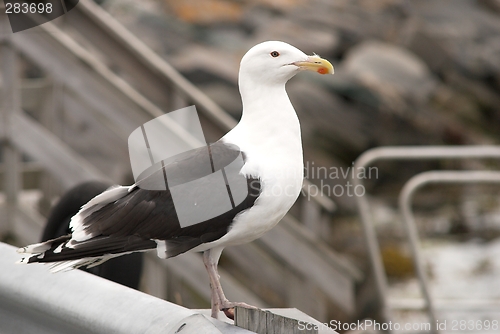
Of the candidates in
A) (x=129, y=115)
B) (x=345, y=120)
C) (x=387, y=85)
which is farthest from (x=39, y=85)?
(x=387, y=85)

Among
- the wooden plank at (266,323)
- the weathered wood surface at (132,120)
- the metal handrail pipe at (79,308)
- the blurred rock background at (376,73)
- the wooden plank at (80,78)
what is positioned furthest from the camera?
the blurred rock background at (376,73)

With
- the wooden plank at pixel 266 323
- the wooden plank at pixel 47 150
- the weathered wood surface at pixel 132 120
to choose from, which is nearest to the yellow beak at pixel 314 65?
the wooden plank at pixel 266 323

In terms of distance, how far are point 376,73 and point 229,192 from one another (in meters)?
8.64

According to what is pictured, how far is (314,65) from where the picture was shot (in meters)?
1.92

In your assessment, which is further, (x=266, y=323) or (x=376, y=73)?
(x=376, y=73)

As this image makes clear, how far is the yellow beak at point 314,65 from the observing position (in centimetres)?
191

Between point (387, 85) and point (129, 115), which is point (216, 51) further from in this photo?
point (129, 115)

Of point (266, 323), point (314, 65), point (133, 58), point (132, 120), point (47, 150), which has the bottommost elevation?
point (266, 323)

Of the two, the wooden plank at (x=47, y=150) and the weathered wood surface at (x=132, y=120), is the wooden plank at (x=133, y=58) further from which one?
the wooden plank at (x=47, y=150)

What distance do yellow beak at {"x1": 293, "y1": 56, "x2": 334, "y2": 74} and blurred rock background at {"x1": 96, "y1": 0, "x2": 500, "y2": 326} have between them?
20.4 ft

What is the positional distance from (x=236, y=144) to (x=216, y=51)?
7.99m

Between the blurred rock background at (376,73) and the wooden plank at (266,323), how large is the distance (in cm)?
659

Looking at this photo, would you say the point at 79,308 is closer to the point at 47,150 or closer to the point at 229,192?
the point at 229,192

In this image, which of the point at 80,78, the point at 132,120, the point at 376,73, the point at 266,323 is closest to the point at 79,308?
the point at 266,323
